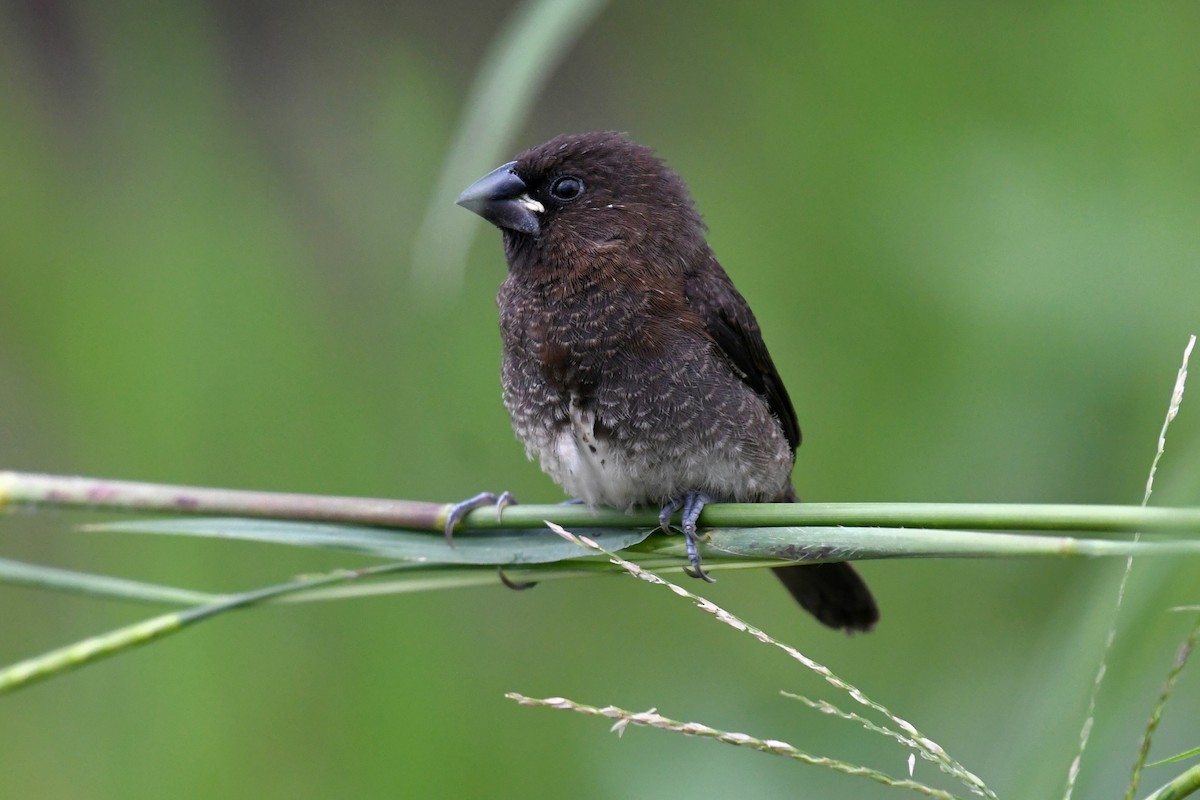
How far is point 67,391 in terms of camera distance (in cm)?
334

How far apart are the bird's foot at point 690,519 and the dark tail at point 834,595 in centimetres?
32

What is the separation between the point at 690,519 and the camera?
7.09ft

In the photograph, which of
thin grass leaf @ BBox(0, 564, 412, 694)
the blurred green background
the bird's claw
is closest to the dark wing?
the blurred green background

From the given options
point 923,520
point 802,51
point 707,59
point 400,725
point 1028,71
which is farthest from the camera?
point 707,59

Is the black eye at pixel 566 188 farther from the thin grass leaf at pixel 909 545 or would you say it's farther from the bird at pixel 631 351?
the thin grass leaf at pixel 909 545

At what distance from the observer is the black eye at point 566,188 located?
109 inches

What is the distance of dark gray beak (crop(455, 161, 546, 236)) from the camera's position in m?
2.71

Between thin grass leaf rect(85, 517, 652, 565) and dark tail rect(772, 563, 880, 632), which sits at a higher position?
dark tail rect(772, 563, 880, 632)

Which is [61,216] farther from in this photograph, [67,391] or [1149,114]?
[1149,114]

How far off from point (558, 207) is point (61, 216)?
1.78 m

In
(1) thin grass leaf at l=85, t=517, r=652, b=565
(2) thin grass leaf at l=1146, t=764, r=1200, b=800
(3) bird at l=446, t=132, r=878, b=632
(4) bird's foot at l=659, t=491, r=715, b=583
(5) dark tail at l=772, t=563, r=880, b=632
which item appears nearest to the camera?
(2) thin grass leaf at l=1146, t=764, r=1200, b=800

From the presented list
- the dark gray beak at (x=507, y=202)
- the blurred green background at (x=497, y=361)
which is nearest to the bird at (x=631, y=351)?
the dark gray beak at (x=507, y=202)

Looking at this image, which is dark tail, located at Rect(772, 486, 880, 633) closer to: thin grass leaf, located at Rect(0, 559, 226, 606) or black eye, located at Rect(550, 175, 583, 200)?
black eye, located at Rect(550, 175, 583, 200)

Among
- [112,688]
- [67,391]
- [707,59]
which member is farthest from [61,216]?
[707,59]
